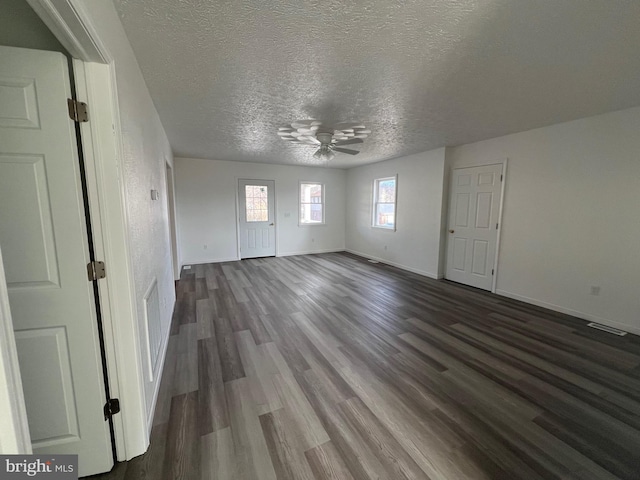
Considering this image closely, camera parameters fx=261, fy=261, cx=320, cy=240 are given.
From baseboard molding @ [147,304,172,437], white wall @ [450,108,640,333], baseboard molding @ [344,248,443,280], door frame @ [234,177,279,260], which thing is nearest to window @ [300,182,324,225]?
door frame @ [234,177,279,260]

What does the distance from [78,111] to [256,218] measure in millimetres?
5390

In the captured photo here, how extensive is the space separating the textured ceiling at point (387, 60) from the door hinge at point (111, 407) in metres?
2.14

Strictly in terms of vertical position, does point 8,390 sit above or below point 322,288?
above

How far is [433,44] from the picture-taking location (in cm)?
175

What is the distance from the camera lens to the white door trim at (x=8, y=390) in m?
0.63

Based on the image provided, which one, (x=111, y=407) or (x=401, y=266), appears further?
(x=401, y=266)

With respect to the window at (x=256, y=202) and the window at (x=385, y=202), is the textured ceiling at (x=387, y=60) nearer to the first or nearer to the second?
the window at (x=385, y=202)

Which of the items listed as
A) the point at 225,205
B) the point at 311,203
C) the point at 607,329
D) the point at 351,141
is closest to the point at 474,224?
the point at 607,329

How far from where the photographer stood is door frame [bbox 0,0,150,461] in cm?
121

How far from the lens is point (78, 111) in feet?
3.97

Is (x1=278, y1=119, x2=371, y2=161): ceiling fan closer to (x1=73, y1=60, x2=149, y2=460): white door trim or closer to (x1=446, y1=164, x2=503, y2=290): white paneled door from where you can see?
(x1=446, y1=164, x2=503, y2=290): white paneled door

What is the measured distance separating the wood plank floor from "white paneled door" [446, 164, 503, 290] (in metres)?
0.95

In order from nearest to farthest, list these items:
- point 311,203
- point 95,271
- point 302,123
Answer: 1. point 95,271
2. point 302,123
3. point 311,203

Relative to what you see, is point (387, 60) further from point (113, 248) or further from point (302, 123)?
point (113, 248)
